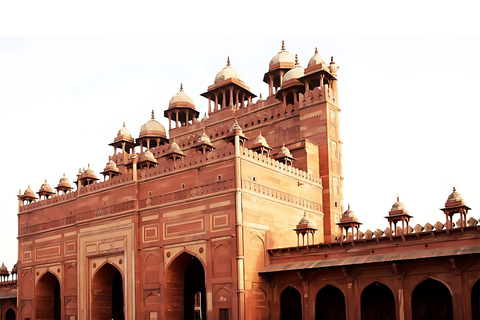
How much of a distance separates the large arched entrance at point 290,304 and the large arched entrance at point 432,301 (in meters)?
5.03

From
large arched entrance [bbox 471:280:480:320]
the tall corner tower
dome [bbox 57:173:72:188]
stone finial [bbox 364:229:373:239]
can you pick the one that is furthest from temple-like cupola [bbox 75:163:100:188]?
large arched entrance [bbox 471:280:480:320]

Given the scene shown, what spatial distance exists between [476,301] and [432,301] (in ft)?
8.33

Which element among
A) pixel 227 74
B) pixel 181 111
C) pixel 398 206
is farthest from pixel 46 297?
pixel 398 206

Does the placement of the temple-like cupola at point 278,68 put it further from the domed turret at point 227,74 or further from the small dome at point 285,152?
the small dome at point 285,152

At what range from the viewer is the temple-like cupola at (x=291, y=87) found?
3203 cm

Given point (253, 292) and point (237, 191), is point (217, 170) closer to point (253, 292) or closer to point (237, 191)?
point (237, 191)

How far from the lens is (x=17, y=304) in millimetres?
34219

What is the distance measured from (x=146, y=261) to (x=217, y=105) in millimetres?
12539

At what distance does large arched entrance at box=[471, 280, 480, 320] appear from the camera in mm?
20938

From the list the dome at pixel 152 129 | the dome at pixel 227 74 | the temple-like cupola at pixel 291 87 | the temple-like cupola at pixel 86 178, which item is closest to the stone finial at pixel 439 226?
the temple-like cupola at pixel 291 87

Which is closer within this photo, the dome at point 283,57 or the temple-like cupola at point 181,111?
the dome at point 283,57

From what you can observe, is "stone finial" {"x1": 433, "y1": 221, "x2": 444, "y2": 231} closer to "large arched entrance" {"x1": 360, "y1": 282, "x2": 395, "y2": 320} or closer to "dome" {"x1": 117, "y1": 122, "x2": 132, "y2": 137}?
"large arched entrance" {"x1": 360, "y1": 282, "x2": 395, "y2": 320}

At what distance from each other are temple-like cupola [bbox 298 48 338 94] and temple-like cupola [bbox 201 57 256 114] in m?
5.68

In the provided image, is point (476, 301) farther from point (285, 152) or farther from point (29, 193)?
point (29, 193)
